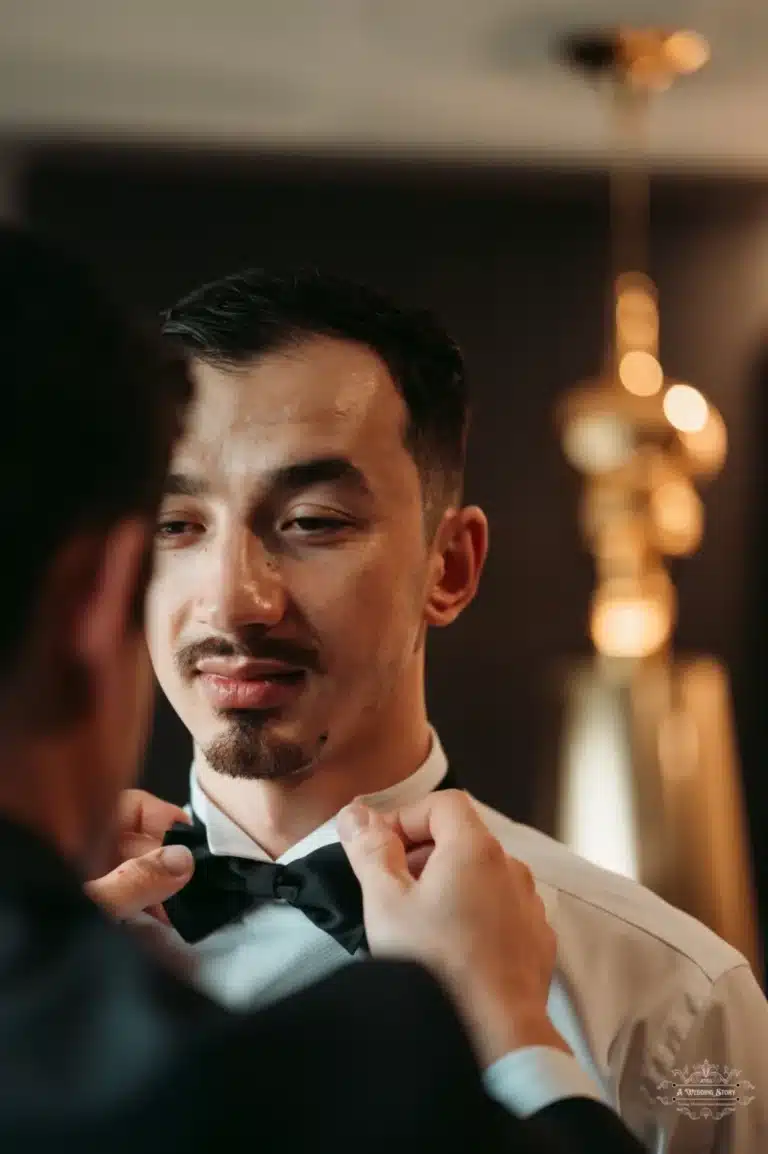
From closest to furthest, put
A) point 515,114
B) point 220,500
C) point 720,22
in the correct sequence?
point 220,500, point 720,22, point 515,114

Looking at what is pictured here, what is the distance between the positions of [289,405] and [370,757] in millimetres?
196

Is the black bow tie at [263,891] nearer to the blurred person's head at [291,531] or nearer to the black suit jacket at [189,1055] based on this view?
the blurred person's head at [291,531]

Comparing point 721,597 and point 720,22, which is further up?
point 720,22

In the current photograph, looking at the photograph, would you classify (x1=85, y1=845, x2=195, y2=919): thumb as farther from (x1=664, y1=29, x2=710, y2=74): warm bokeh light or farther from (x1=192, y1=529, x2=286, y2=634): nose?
(x1=664, y1=29, x2=710, y2=74): warm bokeh light

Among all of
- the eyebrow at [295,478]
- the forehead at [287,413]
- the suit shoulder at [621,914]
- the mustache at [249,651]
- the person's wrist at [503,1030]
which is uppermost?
the forehead at [287,413]

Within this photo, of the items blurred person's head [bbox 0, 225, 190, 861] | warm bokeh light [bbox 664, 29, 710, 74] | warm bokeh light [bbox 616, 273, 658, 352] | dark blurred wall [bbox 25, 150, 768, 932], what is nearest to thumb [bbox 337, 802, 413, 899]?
blurred person's head [bbox 0, 225, 190, 861]

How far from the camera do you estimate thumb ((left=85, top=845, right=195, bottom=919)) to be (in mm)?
751

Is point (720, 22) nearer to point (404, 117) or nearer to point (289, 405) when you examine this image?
point (404, 117)

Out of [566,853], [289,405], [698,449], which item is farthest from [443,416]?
[698,449]

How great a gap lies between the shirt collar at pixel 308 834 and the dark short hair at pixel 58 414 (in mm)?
388

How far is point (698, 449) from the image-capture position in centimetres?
173

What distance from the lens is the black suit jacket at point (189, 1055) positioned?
41 centimetres

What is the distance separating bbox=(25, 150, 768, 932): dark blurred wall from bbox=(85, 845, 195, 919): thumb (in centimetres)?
125

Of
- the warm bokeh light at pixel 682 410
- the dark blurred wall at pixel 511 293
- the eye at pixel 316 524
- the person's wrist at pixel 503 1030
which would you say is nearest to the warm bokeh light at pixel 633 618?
the dark blurred wall at pixel 511 293
